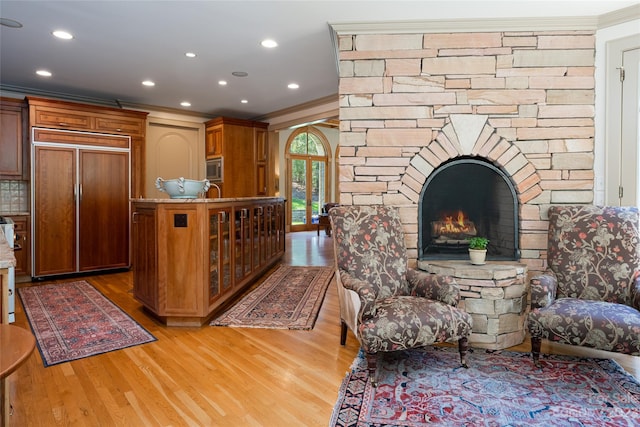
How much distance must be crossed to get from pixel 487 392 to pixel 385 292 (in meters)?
0.84

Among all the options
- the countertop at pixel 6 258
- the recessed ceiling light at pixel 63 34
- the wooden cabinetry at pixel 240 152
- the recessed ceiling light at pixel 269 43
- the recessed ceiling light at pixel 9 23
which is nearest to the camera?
the countertop at pixel 6 258

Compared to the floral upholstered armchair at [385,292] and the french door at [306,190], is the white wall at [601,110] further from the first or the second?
the french door at [306,190]

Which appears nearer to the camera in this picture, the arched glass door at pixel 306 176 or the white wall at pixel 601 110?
the white wall at pixel 601 110

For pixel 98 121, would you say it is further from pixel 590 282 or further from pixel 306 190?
pixel 306 190

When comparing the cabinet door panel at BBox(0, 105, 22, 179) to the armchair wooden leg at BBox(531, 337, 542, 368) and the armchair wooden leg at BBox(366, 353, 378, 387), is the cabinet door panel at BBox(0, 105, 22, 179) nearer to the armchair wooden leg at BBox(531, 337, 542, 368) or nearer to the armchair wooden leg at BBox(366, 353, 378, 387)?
the armchair wooden leg at BBox(366, 353, 378, 387)

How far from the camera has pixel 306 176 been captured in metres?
10.8

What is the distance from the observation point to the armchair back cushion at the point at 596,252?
2.50 metres

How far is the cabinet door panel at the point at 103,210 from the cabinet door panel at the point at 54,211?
117 millimetres

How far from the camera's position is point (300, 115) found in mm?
6539

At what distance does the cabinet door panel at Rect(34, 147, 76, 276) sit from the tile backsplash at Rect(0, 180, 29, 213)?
500 mm

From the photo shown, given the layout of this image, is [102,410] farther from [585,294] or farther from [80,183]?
[80,183]

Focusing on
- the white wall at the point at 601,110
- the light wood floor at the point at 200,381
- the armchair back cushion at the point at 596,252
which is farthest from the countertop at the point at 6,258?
the white wall at the point at 601,110

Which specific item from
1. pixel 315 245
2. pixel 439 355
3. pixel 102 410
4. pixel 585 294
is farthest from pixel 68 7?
pixel 315 245

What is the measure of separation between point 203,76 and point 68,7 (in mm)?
1844
